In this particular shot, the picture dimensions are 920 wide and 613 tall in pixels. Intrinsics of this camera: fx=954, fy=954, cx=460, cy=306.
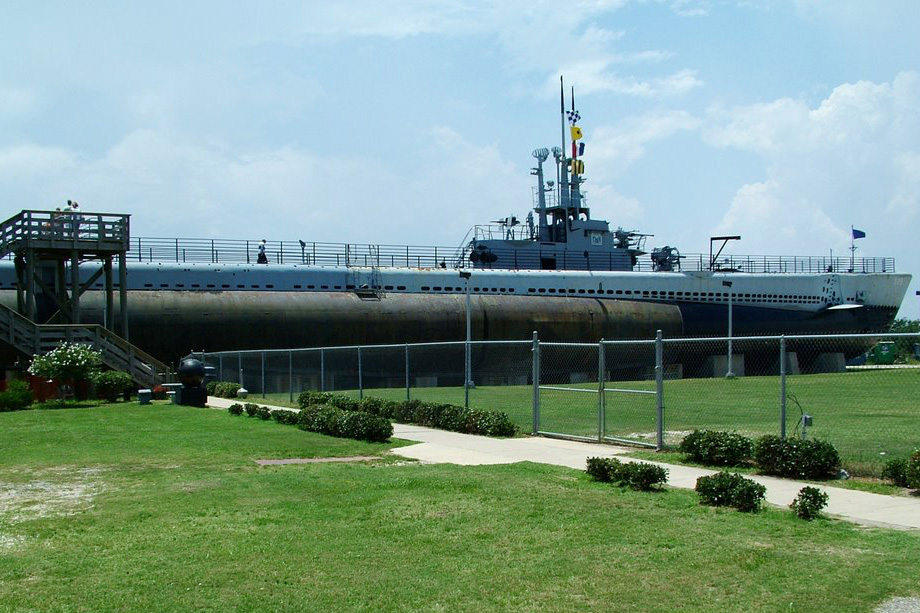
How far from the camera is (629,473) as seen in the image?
11211 mm

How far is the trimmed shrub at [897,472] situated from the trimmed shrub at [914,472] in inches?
3.9

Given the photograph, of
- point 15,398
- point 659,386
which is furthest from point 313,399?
point 659,386

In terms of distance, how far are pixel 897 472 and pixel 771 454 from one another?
1668 millimetres

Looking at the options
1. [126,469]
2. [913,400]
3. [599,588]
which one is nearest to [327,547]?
[599,588]

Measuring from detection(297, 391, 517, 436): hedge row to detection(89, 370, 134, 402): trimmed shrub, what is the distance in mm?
7725

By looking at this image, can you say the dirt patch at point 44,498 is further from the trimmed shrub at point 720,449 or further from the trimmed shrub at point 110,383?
the trimmed shrub at point 110,383

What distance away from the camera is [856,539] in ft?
27.2

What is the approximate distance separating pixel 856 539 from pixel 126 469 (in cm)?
998

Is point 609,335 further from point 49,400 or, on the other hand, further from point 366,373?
point 49,400

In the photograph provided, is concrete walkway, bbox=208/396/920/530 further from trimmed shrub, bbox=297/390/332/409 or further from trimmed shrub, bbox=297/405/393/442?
trimmed shrub, bbox=297/390/332/409

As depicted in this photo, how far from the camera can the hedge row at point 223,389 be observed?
106 feet

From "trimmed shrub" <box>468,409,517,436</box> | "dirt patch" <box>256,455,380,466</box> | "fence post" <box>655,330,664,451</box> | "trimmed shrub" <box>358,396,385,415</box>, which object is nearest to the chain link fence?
"fence post" <box>655,330,664,451</box>

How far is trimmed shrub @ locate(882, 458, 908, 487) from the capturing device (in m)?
11.1

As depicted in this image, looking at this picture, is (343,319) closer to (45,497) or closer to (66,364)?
(66,364)
